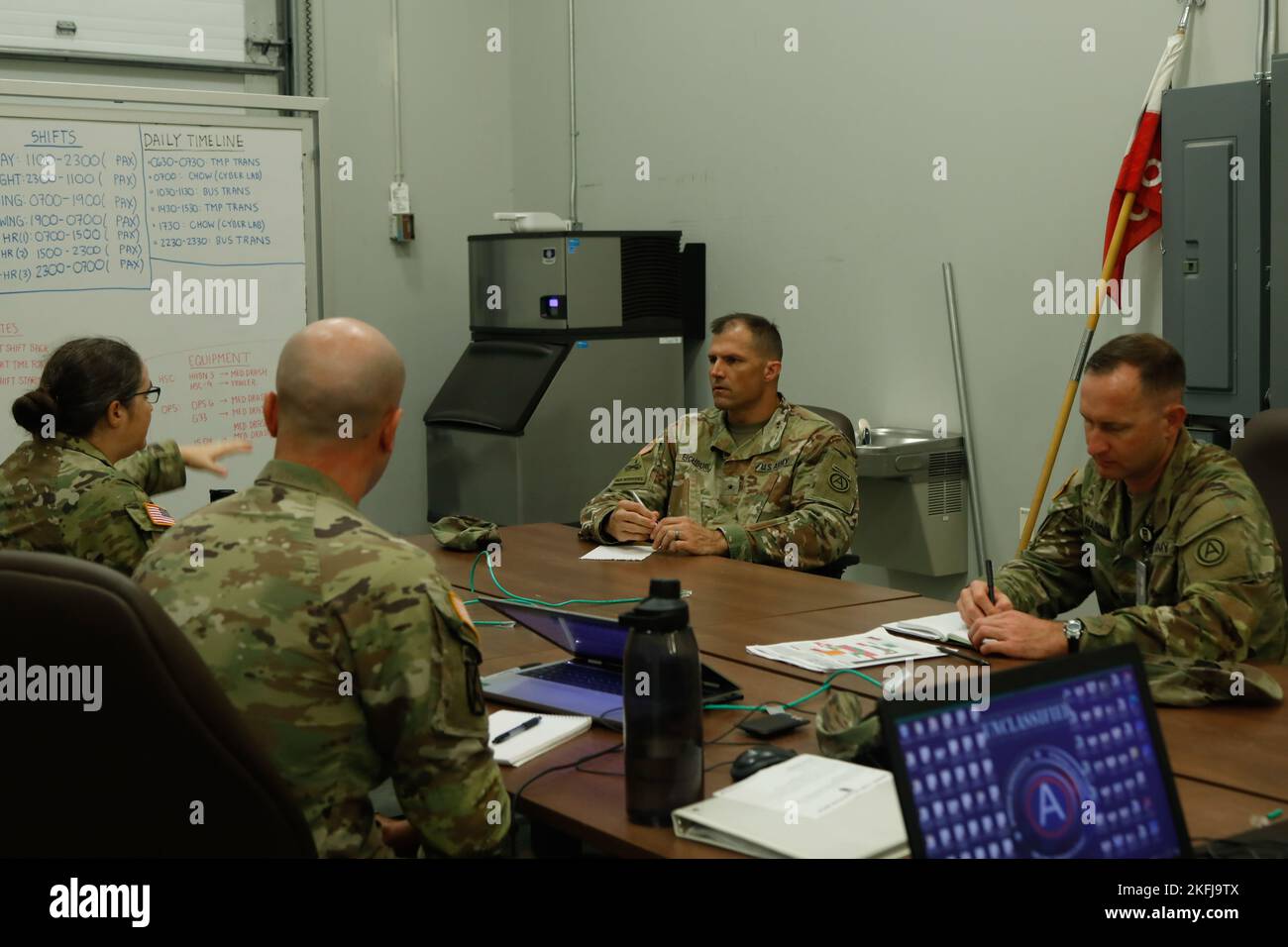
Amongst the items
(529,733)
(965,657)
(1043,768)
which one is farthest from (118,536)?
(1043,768)

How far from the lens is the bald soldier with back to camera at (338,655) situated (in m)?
1.55

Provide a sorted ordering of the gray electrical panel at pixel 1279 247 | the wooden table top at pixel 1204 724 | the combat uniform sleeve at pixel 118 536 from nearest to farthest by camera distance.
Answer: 1. the wooden table top at pixel 1204 724
2. the combat uniform sleeve at pixel 118 536
3. the gray electrical panel at pixel 1279 247

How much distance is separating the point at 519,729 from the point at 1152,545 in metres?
1.25

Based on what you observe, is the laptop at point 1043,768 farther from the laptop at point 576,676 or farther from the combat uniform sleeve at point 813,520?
the combat uniform sleeve at point 813,520

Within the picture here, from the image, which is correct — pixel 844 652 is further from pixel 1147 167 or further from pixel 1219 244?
pixel 1147 167

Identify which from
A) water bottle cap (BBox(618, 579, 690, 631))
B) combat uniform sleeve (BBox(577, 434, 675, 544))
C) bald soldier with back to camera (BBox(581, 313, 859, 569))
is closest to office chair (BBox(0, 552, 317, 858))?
water bottle cap (BBox(618, 579, 690, 631))

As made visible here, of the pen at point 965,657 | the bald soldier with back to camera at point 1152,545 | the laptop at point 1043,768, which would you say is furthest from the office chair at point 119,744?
the bald soldier with back to camera at point 1152,545

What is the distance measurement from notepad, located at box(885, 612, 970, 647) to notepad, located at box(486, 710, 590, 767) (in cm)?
72

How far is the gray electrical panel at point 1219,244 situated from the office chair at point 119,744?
8.77 ft

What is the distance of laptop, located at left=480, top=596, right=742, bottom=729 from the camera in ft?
6.72

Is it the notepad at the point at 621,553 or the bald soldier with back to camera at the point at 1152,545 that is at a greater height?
the bald soldier with back to camera at the point at 1152,545

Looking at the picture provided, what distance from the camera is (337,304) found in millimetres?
5719

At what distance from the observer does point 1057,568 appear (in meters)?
2.77
